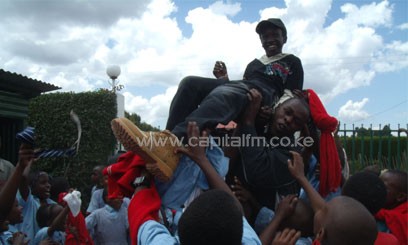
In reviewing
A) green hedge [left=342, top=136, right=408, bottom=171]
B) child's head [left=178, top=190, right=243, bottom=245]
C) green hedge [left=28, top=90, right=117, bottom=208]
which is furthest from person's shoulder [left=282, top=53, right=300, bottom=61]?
green hedge [left=28, top=90, right=117, bottom=208]

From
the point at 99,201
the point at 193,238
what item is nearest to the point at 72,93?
the point at 99,201

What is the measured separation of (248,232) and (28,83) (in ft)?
→ 19.8

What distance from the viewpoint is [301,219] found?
7.24ft

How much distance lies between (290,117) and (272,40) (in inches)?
25.8

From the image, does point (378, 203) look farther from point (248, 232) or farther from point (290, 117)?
point (248, 232)

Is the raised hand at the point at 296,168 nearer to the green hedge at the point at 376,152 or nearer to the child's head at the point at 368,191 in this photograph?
the child's head at the point at 368,191

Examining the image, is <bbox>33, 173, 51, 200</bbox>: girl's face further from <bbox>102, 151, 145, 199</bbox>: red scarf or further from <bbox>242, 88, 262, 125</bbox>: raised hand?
<bbox>242, 88, 262, 125</bbox>: raised hand

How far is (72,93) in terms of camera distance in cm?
786

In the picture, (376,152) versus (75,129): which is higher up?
(75,129)

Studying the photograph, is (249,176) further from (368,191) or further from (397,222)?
(397,222)

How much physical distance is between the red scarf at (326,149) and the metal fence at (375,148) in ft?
14.2

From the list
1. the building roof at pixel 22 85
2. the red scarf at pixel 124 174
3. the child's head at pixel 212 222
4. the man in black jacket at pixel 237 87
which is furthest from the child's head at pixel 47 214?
the building roof at pixel 22 85

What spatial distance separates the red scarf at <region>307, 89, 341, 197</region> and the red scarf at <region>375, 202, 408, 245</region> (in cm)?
36

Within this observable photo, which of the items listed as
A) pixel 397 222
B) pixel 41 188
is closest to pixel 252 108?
pixel 397 222
